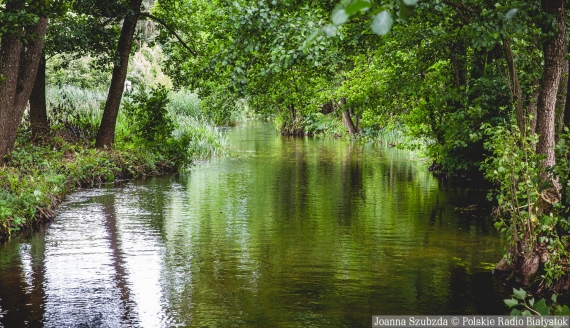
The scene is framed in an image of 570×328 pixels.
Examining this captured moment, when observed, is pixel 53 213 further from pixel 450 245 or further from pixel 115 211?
pixel 450 245

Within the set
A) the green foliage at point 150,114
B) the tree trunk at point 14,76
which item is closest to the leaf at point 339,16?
the tree trunk at point 14,76

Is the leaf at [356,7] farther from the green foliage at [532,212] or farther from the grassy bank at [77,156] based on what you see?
the grassy bank at [77,156]

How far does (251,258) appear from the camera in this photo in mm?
8969

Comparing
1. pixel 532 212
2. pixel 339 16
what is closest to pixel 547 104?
pixel 532 212

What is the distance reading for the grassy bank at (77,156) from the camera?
436 inches

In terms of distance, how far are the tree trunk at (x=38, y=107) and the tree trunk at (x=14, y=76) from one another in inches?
138

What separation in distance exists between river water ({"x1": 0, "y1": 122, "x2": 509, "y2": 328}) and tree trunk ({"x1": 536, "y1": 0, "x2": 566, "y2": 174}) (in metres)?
1.93

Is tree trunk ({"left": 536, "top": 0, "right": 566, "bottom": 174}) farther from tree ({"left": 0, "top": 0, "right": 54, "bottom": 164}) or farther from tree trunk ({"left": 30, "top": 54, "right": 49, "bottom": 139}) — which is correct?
tree trunk ({"left": 30, "top": 54, "right": 49, "bottom": 139})

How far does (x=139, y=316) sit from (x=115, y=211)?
20.1 ft

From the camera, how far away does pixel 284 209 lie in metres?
13.1

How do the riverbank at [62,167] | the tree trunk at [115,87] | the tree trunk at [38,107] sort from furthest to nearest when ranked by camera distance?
the tree trunk at [115,87] → the tree trunk at [38,107] → the riverbank at [62,167]

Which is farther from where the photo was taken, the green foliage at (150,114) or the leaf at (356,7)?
the green foliage at (150,114)

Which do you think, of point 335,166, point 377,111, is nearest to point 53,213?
point 377,111

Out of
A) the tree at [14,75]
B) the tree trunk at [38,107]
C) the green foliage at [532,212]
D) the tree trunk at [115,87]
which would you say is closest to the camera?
the green foliage at [532,212]
